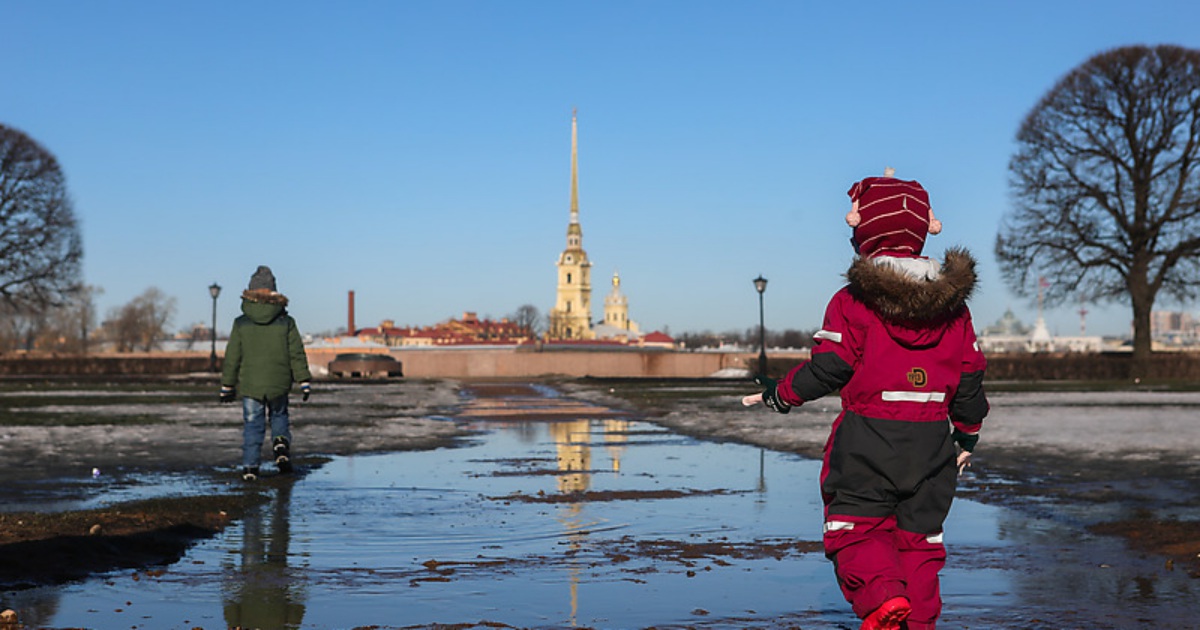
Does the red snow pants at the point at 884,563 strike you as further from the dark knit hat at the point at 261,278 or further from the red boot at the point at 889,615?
the dark knit hat at the point at 261,278

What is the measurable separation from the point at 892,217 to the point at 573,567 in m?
3.17

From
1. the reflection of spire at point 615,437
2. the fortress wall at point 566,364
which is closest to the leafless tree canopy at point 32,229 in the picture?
the fortress wall at point 566,364

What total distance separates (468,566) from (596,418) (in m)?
16.3

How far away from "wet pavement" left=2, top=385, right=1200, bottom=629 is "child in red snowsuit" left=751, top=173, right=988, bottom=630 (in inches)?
48.8

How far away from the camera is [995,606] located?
18.8 ft

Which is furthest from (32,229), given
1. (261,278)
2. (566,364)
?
(261,278)

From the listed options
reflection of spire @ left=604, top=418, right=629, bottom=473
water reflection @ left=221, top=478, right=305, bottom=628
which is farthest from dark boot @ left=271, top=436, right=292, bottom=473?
reflection of spire @ left=604, top=418, right=629, bottom=473

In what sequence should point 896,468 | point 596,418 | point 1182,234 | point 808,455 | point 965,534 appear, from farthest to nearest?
point 1182,234, point 596,418, point 808,455, point 965,534, point 896,468

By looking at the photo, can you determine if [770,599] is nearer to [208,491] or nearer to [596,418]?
[208,491]

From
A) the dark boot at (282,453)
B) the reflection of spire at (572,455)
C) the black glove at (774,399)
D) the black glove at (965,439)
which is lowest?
the reflection of spire at (572,455)

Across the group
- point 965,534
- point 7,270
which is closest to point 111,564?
point 965,534

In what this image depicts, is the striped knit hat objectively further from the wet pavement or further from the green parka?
the green parka

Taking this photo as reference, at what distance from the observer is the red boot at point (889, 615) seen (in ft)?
13.2

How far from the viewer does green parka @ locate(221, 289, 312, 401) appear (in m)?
11.6
